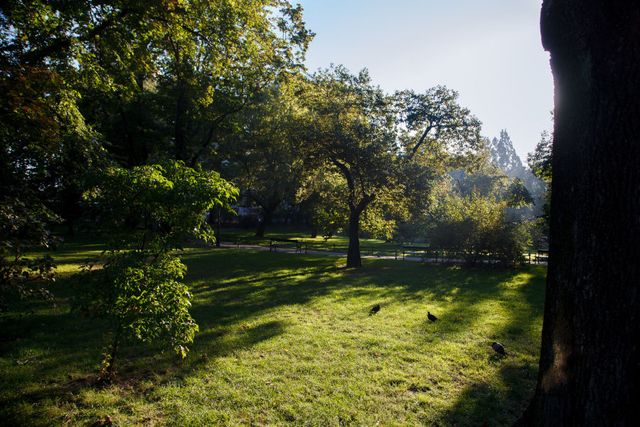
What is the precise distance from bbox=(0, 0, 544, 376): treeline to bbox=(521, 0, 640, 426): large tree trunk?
4302 mm

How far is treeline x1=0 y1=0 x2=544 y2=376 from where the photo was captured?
521cm

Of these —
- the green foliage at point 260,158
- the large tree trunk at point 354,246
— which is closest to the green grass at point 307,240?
the green foliage at point 260,158

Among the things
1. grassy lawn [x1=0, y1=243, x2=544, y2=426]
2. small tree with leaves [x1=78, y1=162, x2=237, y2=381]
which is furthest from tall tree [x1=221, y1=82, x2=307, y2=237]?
small tree with leaves [x1=78, y1=162, x2=237, y2=381]

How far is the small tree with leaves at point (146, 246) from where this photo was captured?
16.4 feet

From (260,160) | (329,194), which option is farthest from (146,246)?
(260,160)

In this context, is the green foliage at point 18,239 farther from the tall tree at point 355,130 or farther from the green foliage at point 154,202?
the tall tree at point 355,130

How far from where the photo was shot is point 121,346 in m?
7.08

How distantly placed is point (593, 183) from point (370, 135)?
56.0 feet

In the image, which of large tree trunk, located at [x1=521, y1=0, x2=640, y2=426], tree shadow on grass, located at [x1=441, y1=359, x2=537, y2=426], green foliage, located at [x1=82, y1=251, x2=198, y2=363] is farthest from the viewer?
green foliage, located at [x1=82, y1=251, x2=198, y2=363]

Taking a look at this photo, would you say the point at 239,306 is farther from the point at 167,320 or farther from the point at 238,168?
the point at 238,168

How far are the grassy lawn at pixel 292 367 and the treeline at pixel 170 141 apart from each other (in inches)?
30.3

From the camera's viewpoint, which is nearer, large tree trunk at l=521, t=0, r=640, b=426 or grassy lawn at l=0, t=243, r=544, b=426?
large tree trunk at l=521, t=0, r=640, b=426

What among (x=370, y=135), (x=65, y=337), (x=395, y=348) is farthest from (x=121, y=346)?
(x=370, y=135)

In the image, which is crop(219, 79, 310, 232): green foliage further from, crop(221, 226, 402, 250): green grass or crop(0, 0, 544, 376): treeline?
crop(221, 226, 402, 250): green grass
